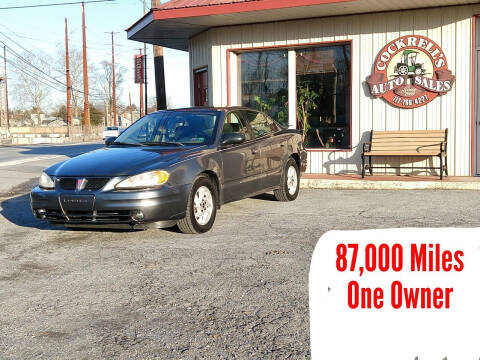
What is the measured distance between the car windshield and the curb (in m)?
4.02

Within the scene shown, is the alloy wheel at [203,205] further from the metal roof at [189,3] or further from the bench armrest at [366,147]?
the metal roof at [189,3]

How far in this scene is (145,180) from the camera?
641 cm

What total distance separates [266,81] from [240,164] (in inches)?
236

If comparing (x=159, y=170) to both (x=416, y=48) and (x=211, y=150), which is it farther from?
(x=416, y=48)

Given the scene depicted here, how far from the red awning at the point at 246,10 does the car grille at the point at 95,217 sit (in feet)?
21.3

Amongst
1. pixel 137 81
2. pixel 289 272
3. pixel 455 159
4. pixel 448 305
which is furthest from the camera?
pixel 137 81

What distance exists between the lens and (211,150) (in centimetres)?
736

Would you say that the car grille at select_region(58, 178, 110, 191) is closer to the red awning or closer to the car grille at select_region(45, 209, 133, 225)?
the car grille at select_region(45, 209, 133, 225)

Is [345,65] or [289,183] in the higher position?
[345,65]

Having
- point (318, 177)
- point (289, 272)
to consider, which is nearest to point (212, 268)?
point (289, 272)

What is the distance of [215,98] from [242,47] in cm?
133

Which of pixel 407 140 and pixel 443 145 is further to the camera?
pixel 407 140

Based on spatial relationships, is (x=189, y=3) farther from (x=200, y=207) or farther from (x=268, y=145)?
(x=200, y=207)

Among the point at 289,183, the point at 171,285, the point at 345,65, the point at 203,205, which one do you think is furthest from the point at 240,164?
the point at 345,65
